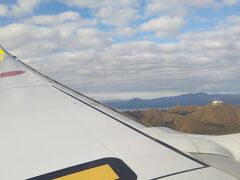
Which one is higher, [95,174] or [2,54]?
[2,54]

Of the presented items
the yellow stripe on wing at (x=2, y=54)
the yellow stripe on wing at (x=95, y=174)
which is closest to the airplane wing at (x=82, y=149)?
the yellow stripe on wing at (x=95, y=174)

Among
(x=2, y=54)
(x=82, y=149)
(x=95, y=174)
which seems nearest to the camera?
(x=95, y=174)

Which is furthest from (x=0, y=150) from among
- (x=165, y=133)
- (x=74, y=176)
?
(x=165, y=133)

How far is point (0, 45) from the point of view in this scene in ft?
54.4

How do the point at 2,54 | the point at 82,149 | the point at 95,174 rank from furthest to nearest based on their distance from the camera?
the point at 2,54 → the point at 82,149 → the point at 95,174

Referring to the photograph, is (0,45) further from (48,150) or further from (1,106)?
(48,150)

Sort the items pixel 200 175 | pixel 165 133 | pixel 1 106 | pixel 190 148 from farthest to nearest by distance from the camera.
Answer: pixel 1 106
pixel 165 133
pixel 190 148
pixel 200 175

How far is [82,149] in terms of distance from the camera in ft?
12.0

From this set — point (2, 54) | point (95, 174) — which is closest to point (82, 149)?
point (95, 174)

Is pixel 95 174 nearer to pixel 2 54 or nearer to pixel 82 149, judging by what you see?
pixel 82 149

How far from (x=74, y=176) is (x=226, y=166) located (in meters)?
1.57

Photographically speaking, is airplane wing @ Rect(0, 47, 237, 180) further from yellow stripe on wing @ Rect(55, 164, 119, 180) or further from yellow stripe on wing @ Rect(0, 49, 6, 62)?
yellow stripe on wing @ Rect(0, 49, 6, 62)

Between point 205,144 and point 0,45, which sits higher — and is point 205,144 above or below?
below

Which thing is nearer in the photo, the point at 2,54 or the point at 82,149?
the point at 82,149
